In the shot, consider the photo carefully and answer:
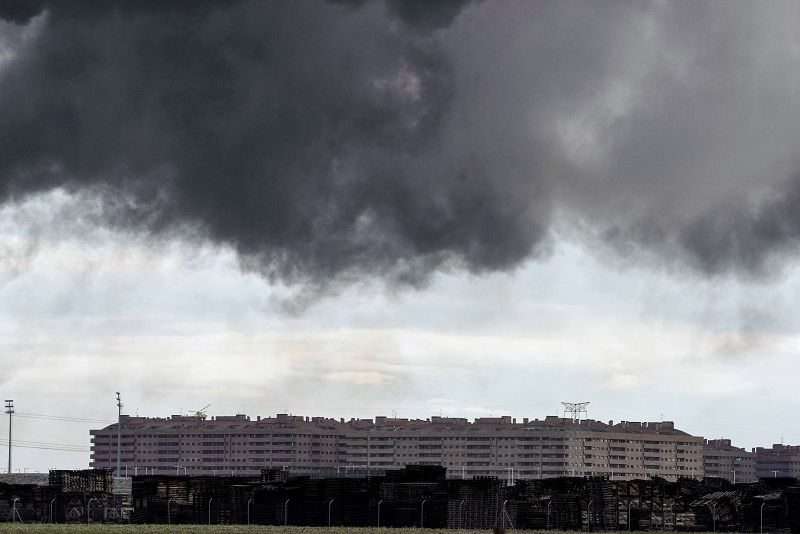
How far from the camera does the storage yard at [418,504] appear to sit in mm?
87250

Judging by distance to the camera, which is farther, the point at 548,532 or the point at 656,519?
the point at 656,519

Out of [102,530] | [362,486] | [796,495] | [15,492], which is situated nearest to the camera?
[102,530]

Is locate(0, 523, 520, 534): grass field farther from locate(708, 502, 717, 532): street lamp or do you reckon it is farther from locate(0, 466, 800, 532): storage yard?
locate(708, 502, 717, 532): street lamp

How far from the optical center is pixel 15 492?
99438 millimetres

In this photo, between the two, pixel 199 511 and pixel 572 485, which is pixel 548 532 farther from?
pixel 199 511

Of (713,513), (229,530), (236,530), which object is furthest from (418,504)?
(713,513)

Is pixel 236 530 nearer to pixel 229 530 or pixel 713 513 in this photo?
pixel 229 530

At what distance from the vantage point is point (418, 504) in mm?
87750

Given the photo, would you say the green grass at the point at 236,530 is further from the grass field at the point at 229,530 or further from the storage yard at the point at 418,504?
the storage yard at the point at 418,504

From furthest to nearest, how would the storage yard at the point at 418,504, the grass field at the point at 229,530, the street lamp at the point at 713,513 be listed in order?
the street lamp at the point at 713,513
the storage yard at the point at 418,504
the grass field at the point at 229,530

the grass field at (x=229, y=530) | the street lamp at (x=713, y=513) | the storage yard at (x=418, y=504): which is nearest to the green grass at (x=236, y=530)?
the grass field at (x=229, y=530)

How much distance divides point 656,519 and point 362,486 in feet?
64.0

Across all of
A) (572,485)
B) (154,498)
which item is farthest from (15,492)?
(572,485)

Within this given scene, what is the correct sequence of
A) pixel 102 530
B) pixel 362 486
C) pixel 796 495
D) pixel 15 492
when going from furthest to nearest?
pixel 15 492 → pixel 362 486 → pixel 796 495 → pixel 102 530
